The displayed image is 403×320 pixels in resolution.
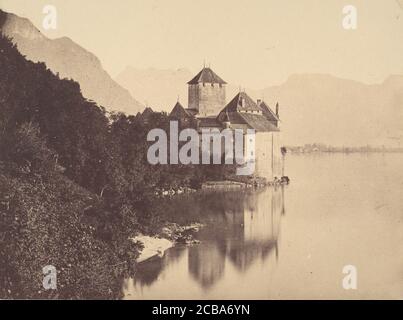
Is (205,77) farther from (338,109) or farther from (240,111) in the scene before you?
(240,111)

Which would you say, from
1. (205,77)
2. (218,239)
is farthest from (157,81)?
(218,239)

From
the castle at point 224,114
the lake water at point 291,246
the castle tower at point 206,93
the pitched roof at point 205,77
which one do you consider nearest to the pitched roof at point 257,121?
the castle at point 224,114

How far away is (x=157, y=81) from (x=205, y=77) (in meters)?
1.18

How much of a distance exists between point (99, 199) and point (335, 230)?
20.4 ft

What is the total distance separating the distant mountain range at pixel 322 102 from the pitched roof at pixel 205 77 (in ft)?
0.52

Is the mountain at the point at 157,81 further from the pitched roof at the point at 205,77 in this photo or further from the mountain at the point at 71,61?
the mountain at the point at 71,61

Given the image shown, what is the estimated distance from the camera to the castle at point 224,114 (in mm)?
14156

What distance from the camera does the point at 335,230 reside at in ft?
47.3

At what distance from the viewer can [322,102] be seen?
1515cm

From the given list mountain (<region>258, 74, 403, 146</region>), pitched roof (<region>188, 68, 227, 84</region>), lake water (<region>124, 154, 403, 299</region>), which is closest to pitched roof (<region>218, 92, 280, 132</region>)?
mountain (<region>258, 74, 403, 146</region>)

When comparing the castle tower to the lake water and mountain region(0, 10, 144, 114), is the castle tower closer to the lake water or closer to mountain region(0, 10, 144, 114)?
mountain region(0, 10, 144, 114)

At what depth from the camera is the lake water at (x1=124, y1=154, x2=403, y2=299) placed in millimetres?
11461
